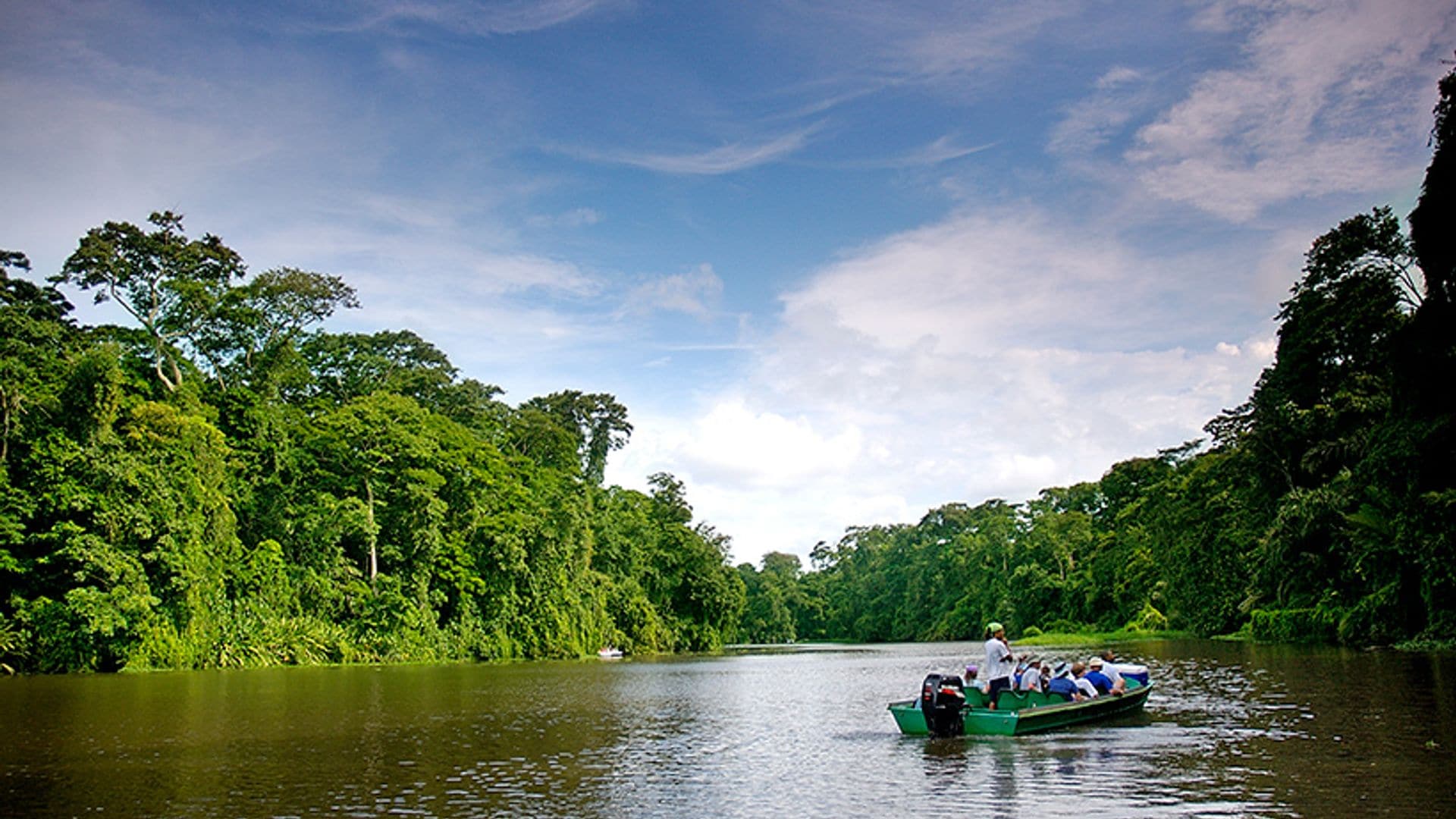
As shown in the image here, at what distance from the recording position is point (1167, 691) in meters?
25.1

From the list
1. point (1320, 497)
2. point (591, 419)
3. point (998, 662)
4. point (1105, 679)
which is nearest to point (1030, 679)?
point (998, 662)

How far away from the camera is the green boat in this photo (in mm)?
17031

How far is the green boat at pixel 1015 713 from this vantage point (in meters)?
17.0

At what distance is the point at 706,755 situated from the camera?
53.4 ft

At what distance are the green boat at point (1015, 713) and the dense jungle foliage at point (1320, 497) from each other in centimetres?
1729

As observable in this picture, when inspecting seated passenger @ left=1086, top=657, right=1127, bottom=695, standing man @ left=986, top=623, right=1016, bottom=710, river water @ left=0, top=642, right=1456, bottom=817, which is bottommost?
river water @ left=0, top=642, right=1456, bottom=817

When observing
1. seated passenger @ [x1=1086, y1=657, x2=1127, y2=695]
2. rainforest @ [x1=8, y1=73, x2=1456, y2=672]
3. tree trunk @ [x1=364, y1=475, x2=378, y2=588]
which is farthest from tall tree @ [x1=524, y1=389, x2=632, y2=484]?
seated passenger @ [x1=1086, y1=657, x2=1127, y2=695]

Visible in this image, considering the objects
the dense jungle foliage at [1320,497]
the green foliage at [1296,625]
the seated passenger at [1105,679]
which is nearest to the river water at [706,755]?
the seated passenger at [1105,679]

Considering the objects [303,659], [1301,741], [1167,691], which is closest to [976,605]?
[303,659]

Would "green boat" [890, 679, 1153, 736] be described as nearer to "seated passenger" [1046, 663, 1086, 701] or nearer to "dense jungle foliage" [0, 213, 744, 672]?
"seated passenger" [1046, 663, 1086, 701]

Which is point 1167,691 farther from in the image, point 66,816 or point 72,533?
point 72,533

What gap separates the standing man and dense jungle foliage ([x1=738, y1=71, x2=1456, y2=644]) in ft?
61.0

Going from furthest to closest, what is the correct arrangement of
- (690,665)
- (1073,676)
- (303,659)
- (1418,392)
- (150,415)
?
(690,665) → (303,659) → (150,415) → (1418,392) → (1073,676)

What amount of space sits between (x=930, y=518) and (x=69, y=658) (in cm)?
11167
